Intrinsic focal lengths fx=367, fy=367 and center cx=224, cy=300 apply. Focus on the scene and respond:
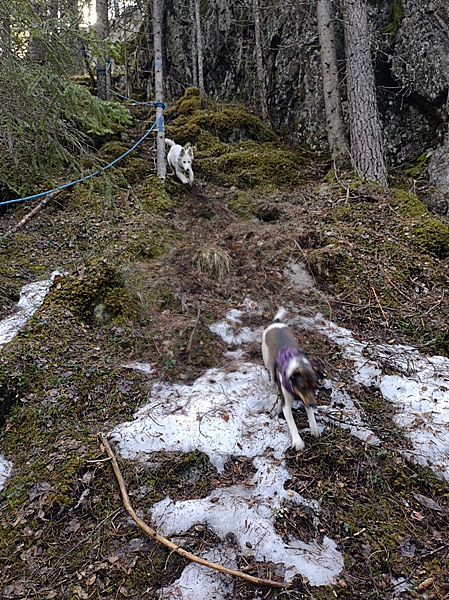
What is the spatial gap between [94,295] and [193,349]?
5.14 ft

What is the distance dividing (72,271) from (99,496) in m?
3.31

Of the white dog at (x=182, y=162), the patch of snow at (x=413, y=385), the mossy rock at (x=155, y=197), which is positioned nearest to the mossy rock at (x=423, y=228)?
the patch of snow at (x=413, y=385)

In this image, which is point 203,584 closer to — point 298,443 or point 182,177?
point 298,443

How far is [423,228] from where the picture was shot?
19.4 feet

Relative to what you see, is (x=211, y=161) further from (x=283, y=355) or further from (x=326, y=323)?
(x=283, y=355)

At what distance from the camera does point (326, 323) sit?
477 cm

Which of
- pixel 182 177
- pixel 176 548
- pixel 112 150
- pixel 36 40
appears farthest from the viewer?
pixel 112 150

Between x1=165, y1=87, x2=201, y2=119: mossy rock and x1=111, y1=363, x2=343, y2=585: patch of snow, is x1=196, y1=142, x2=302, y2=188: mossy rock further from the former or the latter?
x1=111, y1=363, x2=343, y2=585: patch of snow

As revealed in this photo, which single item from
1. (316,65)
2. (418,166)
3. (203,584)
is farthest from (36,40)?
(316,65)

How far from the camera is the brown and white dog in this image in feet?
9.86

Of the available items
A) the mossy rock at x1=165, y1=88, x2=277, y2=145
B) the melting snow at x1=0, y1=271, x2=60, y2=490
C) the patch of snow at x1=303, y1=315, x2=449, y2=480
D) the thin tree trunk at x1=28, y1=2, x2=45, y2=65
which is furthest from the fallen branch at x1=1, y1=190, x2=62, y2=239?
the patch of snow at x1=303, y1=315, x2=449, y2=480

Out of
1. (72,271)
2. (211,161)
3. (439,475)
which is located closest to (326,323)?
(439,475)

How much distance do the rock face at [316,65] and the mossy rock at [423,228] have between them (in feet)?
8.58

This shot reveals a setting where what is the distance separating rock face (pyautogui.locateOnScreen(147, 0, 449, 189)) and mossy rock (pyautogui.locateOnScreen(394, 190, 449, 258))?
261 centimetres
